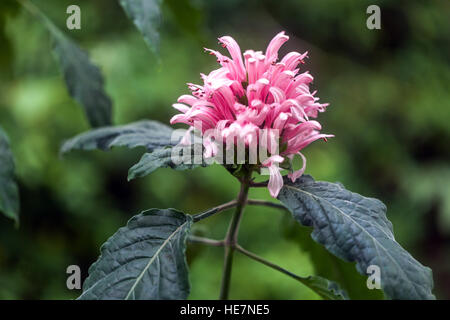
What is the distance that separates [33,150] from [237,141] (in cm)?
113

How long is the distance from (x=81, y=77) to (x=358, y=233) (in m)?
0.56

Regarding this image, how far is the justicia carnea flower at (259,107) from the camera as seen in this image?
515 mm

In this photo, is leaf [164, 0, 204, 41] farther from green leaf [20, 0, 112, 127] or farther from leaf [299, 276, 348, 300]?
leaf [299, 276, 348, 300]

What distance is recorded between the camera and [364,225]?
49 cm

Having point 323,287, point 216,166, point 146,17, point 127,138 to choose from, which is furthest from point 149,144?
point 216,166

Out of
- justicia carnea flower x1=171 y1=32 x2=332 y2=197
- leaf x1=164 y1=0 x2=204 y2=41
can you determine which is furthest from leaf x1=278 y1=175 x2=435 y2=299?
leaf x1=164 y1=0 x2=204 y2=41

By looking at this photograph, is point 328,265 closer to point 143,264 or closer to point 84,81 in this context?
point 143,264

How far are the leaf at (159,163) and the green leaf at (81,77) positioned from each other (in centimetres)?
32

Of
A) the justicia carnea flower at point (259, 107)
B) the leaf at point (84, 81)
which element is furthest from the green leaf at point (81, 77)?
the justicia carnea flower at point (259, 107)

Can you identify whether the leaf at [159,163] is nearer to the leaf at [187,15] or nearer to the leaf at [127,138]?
the leaf at [127,138]

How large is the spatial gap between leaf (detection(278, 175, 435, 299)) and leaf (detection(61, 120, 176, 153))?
21 cm

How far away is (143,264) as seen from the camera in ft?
1.58

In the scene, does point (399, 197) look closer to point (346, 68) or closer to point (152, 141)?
point (346, 68)

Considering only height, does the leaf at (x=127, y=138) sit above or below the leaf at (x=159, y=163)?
above
